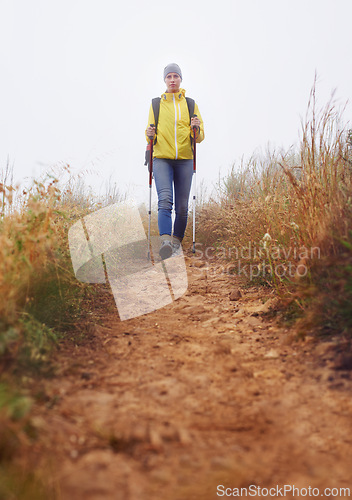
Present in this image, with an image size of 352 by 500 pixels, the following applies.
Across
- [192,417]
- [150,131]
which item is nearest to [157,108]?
[150,131]

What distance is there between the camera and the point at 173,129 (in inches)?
197

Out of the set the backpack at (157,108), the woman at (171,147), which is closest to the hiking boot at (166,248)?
the woman at (171,147)

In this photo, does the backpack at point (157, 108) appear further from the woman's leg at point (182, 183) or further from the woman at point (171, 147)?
the woman's leg at point (182, 183)

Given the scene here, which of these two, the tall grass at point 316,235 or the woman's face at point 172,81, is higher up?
→ the woman's face at point 172,81

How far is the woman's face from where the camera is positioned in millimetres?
5059

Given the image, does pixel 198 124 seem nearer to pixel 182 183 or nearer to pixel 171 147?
pixel 171 147

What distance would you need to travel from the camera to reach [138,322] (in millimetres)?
3107

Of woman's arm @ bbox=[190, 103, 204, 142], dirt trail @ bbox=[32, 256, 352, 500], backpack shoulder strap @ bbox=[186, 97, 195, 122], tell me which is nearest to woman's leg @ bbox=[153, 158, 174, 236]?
woman's arm @ bbox=[190, 103, 204, 142]

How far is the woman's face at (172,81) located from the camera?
5.06 metres

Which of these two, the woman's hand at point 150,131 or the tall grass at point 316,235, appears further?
the woman's hand at point 150,131

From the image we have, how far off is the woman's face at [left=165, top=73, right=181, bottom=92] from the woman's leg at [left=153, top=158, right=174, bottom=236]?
96cm

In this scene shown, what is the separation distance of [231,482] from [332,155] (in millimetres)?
2562

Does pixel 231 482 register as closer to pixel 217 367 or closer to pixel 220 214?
pixel 217 367

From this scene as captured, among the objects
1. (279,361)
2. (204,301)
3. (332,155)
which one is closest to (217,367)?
(279,361)
